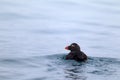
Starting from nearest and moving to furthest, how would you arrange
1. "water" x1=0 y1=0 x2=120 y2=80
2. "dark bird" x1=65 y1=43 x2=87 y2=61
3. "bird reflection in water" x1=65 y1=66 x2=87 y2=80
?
"bird reflection in water" x1=65 y1=66 x2=87 y2=80 → "water" x1=0 y1=0 x2=120 y2=80 → "dark bird" x1=65 y1=43 x2=87 y2=61

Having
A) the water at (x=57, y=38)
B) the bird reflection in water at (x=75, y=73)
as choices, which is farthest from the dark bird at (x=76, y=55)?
the bird reflection in water at (x=75, y=73)

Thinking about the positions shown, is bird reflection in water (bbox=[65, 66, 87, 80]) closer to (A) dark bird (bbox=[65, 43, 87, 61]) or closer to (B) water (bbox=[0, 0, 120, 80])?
(B) water (bbox=[0, 0, 120, 80])

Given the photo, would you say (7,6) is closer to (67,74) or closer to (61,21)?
(61,21)

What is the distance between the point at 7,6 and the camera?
23.7m

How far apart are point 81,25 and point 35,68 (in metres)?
8.47

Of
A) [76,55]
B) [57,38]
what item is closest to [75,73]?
[76,55]

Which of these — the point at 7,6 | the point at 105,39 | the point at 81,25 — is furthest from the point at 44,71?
the point at 7,6

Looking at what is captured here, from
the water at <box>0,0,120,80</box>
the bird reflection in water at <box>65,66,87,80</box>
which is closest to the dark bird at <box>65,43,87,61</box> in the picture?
the water at <box>0,0,120,80</box>

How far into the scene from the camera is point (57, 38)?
18469 millimetres

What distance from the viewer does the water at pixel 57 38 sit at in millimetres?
12969

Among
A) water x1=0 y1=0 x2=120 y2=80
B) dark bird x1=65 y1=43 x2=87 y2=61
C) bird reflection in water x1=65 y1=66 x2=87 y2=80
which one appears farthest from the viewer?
dark bird x1=65 y1=43 x2=87 y2=61

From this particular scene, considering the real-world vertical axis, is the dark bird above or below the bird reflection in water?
above

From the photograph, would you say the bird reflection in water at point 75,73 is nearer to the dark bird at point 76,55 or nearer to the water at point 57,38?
the water at point 57,38

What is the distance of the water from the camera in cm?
1297
